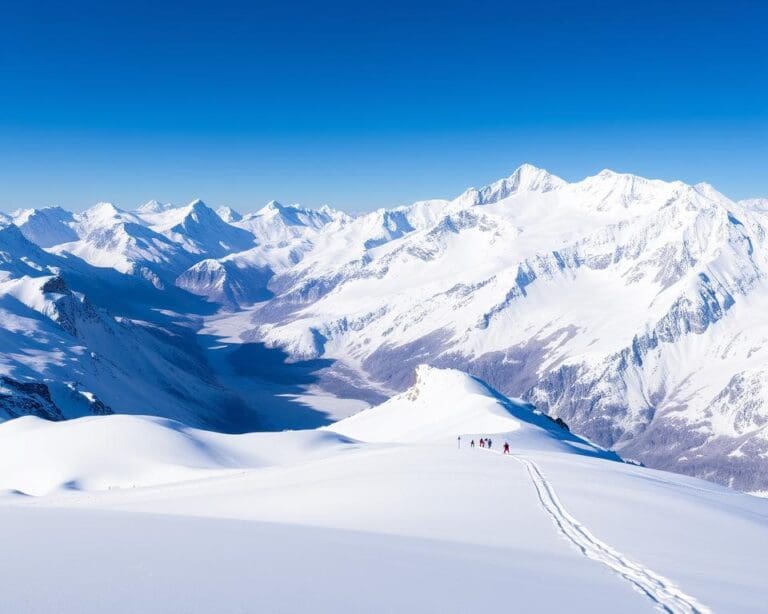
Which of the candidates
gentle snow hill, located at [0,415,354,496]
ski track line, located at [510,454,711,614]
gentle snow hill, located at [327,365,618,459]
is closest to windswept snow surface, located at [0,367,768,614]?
ski track line, located at [510,454,711,614]

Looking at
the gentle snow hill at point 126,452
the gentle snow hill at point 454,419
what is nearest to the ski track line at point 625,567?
the gentle snow hill at point 126,452

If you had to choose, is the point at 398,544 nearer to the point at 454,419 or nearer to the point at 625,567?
the point at 625,567

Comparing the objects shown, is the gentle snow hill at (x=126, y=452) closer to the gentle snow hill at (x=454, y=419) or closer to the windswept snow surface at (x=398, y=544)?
the windswept snow surface at (x=398, y=544)

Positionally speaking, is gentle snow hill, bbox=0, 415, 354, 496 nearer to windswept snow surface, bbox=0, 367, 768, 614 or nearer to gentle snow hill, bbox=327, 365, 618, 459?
windswept snow surface, bbox=0, 367, 768, 614

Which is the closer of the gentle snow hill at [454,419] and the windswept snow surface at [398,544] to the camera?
the windswept snow surface at [398,544]

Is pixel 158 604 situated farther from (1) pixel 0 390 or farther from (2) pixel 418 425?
(1) pixel 0 390

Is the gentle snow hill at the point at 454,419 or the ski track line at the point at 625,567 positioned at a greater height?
the ski track line at the point at 625,567

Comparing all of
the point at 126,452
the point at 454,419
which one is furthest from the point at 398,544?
the point at 454,419
